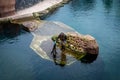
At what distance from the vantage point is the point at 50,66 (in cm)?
4278

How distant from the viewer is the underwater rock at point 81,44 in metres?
46.0

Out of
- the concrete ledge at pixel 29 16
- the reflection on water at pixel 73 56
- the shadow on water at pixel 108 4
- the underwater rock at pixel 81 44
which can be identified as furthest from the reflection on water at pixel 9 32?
the shadow on water at pixel 108 4

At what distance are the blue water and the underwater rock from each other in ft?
7.44

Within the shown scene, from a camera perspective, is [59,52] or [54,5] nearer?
[59,52]

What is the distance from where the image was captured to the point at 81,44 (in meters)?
47.2

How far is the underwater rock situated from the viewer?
46.0 meters

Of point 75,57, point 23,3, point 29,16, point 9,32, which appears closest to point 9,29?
point 9,32

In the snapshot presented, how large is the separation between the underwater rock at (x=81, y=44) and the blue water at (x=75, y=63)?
89.3 inches

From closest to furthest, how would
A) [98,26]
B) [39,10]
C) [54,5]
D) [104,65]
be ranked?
[104,65] < [98,26] < [39,10] < [54,5]

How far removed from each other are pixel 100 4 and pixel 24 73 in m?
57.5

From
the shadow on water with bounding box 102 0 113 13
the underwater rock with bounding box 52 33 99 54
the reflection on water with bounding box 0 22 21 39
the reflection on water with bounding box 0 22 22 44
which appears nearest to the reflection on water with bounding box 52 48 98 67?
the underwater rock with bounding box 52 33 99 54

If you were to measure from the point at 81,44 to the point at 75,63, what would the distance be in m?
5.27

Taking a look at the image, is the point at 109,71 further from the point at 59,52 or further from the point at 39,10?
the point at 39,10

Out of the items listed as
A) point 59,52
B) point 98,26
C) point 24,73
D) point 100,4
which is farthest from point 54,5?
point 24,73
